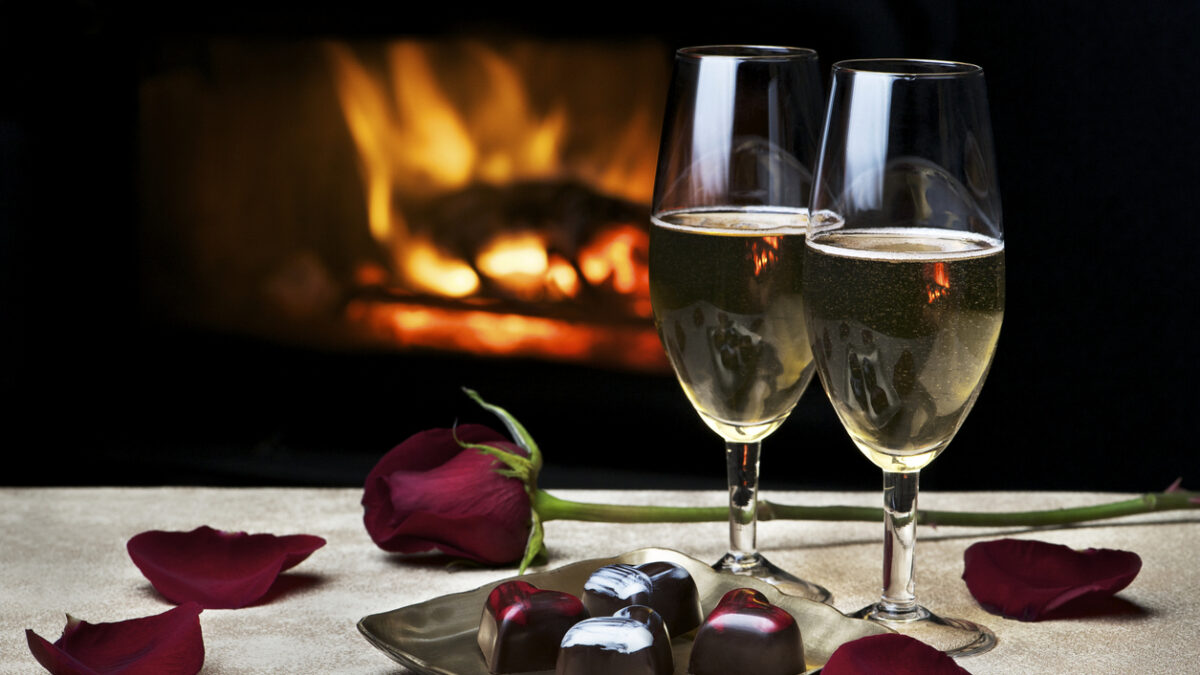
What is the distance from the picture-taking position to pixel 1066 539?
2.76ft

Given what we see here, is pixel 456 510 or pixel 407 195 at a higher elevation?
pixel 407 195

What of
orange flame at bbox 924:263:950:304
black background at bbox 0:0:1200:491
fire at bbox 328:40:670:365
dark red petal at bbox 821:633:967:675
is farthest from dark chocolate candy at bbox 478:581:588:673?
fire at bbox 328:40:670:365

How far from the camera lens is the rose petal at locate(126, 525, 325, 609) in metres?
0.71

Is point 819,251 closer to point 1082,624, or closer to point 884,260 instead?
point 884,260

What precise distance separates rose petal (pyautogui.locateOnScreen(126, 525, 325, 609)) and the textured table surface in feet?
0.04

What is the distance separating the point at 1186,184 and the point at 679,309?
1.09 m

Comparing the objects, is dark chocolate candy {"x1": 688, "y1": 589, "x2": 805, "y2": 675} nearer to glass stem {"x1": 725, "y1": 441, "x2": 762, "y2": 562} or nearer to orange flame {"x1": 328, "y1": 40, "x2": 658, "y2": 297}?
glass stem {"x1": 725, "y1": 441, "x2": 762, "y2": 562}

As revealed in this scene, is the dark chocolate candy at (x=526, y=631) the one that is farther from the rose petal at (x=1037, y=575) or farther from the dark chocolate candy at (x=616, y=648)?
the rose petal at (x=1037, y=575)

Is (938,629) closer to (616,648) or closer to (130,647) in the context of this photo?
(616,648)

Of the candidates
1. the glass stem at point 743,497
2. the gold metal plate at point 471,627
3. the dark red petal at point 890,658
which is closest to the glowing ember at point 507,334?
the glass stem at point 743,497

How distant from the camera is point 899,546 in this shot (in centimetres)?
66

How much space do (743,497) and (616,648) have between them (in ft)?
0.85

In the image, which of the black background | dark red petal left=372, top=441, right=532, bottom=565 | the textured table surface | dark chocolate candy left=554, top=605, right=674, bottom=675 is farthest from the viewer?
the black background

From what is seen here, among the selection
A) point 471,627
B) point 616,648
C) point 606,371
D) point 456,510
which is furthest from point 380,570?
point 606,371
